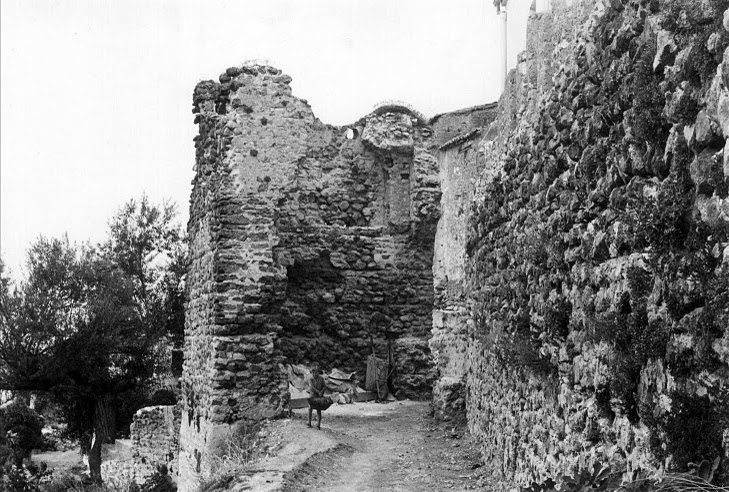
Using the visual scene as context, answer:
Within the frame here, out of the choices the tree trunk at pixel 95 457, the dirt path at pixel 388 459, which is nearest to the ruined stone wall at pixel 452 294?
the dirt path at pixel 388 459

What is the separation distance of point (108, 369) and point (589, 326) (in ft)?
68.6

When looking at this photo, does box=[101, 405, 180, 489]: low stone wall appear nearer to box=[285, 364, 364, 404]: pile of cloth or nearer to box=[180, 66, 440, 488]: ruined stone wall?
box=[180, 66, 440, 488]: ruined stone wall

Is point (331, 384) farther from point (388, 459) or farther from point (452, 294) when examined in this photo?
point (388, 459)

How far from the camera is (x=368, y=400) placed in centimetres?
1441

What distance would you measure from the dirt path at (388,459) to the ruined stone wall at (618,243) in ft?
4.52

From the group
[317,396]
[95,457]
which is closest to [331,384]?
[317,396]

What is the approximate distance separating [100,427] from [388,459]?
51.4 ft

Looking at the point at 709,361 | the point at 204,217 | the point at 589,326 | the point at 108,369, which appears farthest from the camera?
the point at 108,369

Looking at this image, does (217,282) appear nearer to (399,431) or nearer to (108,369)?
(399,431)

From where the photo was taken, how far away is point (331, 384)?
1432cm

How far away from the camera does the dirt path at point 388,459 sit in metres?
7.82

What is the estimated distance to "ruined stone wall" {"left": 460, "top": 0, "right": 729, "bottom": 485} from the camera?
3004 mm

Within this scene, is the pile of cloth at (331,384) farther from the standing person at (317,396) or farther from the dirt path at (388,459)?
the standing person at (317,396)

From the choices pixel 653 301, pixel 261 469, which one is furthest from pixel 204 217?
pixel 653 301
